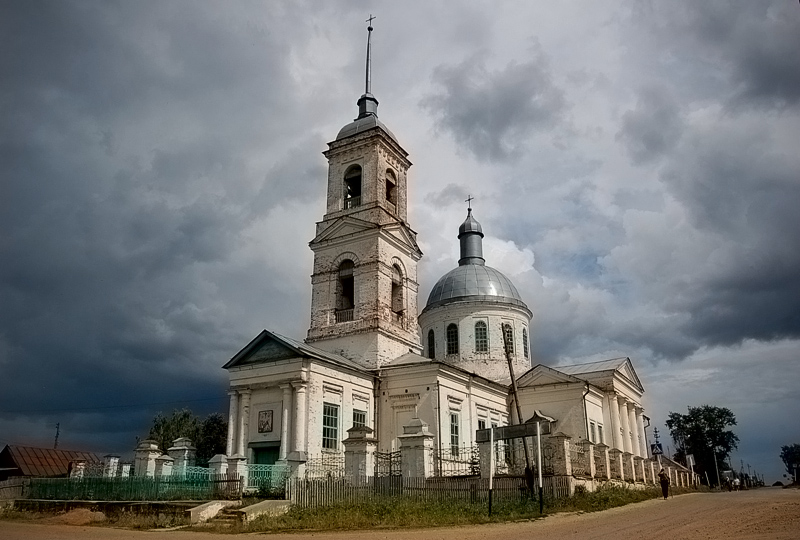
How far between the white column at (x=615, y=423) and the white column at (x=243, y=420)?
59.9 feet

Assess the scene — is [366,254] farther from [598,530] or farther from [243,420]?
[598,530]

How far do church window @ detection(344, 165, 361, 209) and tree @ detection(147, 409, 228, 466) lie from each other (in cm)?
2316

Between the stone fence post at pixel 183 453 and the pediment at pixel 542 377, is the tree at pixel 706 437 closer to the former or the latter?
the pediment at pixel 542 377

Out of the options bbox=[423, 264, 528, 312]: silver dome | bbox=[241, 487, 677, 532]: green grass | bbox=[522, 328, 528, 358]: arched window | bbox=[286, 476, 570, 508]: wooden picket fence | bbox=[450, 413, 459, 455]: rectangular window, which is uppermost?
bbox=[423, 264, 528, 312]: silver dome

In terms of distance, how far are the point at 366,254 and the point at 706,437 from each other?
53084 mm

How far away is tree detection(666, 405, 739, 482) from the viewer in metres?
65.9

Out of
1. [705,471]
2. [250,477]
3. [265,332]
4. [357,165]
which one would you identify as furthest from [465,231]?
[705,471]

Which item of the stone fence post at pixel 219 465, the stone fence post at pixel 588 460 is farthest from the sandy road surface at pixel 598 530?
the stone fence post at pixel 219 465

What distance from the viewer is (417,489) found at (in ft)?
59.7

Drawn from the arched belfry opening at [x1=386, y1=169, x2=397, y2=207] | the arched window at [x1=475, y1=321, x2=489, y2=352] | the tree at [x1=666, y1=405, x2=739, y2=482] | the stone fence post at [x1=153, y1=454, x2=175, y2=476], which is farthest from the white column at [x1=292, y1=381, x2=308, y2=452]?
the tree at [x1=666, y1=405, x2=739, y2=482]

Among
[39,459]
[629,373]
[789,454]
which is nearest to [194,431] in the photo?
[39,459]

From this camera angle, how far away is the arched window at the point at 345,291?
1139 inches

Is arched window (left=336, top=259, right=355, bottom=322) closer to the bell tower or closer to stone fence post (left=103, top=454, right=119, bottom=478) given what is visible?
the bell tower

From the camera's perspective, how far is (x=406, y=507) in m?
16.2
